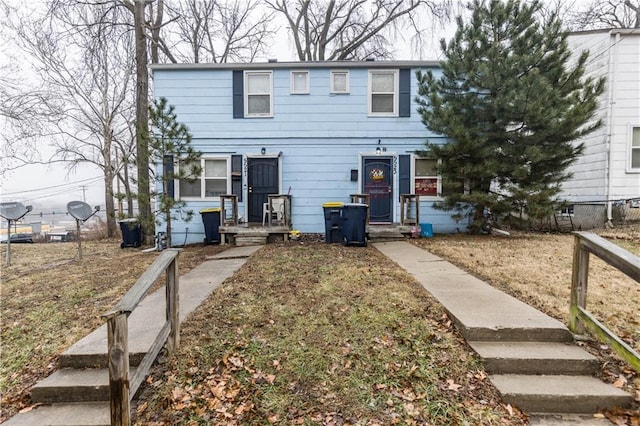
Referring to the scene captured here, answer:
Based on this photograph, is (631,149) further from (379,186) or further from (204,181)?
(204,181)

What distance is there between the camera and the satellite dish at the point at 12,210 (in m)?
7.71

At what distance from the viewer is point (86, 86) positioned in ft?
48.3

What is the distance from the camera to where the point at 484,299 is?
3.70 m

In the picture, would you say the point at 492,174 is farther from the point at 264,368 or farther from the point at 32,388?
the point at 32,388

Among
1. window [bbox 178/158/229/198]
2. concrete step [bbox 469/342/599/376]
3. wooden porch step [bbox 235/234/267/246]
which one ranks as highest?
window [bbox 178/158/229/198]

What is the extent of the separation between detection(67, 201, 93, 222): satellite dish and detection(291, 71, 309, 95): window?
20.0 feet

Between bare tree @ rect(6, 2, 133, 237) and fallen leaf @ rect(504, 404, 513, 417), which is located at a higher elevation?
bare tree @ rect(6, 2, 133, 237)

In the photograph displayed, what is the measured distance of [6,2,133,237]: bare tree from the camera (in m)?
10.8

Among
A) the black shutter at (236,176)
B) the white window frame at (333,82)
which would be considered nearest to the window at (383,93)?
the white window frame at (333,82)

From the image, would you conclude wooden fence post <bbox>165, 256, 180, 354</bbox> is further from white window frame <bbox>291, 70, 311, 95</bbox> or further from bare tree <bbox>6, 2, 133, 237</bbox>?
bare tree <bbox>6, 2, 133, 237</bbox>

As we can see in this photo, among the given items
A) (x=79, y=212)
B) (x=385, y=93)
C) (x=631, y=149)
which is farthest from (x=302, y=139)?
(x=631, y=149)

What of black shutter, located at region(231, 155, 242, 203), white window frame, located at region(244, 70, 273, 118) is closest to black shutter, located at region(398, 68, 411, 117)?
white window frame, located at region(244, 70, 273, 118)

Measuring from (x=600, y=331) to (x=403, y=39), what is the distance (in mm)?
15053

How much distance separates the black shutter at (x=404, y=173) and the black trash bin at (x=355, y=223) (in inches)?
91.9
